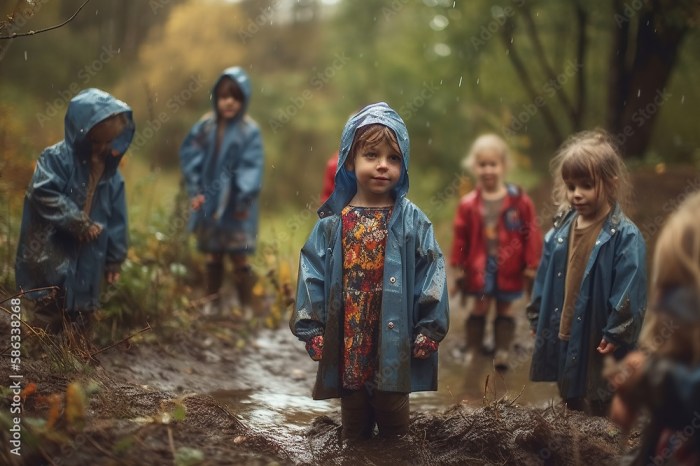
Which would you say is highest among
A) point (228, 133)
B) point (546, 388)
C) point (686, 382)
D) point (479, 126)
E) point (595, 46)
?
point (595, 46)

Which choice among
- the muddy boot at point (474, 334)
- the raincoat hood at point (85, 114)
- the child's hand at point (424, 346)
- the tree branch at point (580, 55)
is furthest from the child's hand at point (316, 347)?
the tree branch at point (580, 55)

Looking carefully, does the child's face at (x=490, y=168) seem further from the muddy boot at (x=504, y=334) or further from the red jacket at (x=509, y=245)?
the muddy boot at (x=504, y=334)

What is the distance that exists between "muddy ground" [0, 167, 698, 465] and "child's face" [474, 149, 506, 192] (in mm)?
1822

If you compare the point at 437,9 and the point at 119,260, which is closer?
the point at 119,260

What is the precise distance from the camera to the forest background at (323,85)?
7.89 meters

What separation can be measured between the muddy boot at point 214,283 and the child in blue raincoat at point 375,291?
386cm

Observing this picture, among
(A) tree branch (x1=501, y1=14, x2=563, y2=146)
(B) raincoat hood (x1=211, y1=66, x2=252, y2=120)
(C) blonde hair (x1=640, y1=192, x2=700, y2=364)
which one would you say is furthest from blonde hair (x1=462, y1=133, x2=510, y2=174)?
(A) tree branch (x1=501, y1=14, x2=563, y2=146)

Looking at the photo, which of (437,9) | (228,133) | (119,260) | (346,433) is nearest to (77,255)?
(119,260)

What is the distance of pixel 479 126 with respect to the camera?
14.9m

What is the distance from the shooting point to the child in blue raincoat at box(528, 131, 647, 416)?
4.46m

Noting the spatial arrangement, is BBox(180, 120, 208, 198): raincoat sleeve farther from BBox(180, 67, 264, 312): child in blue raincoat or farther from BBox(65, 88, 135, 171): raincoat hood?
BBox(65, 88, 135, 171): raincoat hood

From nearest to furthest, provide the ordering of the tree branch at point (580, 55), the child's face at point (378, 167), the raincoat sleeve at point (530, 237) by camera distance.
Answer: the child's face at point (378, 167) → the raincoat sleeve at point (530, 237) → the tree branch at point (580, 55)

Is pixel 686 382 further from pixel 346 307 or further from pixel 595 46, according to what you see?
pixel 595 46

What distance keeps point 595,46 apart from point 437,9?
2976 mm
